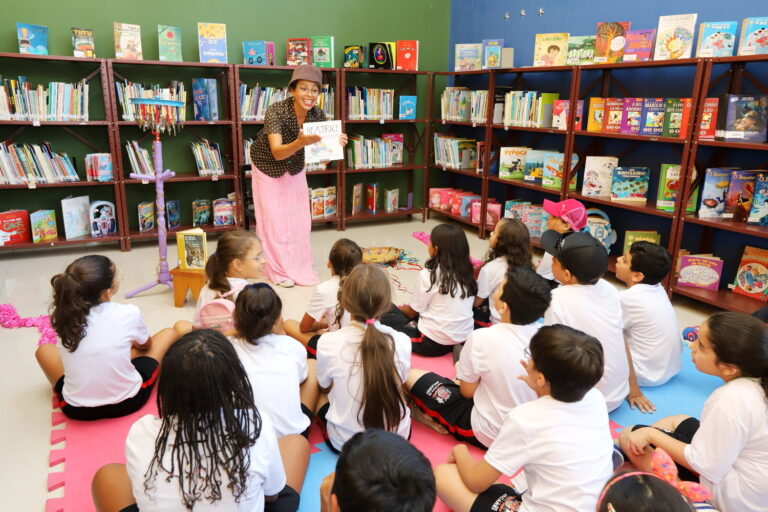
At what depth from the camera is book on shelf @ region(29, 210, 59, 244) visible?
466 cm

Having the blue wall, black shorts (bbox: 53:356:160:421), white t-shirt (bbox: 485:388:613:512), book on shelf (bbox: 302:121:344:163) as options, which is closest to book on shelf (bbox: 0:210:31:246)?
book on shelf (bbox: 302:121:344:163)

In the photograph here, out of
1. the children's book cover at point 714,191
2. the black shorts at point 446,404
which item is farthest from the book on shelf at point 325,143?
the children's book cover at point 714,191

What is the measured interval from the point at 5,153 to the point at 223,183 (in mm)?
1784

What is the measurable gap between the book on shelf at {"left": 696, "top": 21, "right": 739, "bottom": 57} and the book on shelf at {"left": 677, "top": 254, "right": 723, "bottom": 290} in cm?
128

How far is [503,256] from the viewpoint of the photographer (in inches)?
115

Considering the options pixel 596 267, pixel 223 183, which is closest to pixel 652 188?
pixel 596 267

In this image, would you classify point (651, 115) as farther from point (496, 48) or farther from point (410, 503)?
point (410, 503)

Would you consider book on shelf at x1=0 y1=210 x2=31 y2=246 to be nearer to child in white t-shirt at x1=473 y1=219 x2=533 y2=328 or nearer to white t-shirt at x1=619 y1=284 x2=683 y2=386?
child in white t-shirt at x1=473 y1=219 x2=533 y2=328

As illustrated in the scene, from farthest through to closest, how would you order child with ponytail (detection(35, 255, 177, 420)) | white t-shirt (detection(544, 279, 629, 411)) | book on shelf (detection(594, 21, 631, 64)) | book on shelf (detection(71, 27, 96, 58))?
book on shelf (detection(71, 27, 96, 58)) < book on shelf (detection(594, 21, 631, 64)) < white t-shirt (detection(544, 279, 629, 411)) < child with ponytail (detection(35, 255, 177, 420))

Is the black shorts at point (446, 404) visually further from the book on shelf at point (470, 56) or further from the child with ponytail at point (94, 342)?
the book on shelf at point (470, 56)

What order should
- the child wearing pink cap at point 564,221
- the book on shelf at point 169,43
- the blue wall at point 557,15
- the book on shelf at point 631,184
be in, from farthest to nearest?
the book on shelf at point 169,43, the book on shelf at point 631,184, the blue wall at point 557,15, the child wearing pink cap at point 564,221

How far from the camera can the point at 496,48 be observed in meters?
5.20

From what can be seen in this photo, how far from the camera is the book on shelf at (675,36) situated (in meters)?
3.65

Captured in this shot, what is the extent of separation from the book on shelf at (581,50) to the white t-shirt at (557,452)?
3.52 meters
